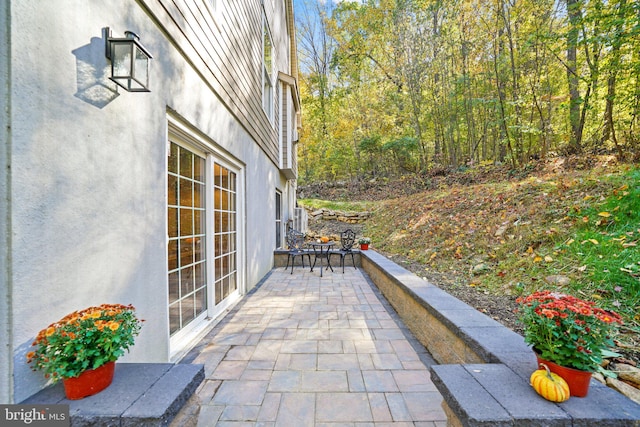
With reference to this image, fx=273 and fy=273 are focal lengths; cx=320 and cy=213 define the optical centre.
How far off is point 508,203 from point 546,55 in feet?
16.5

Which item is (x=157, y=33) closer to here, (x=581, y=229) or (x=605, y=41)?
(x=581, y=229)

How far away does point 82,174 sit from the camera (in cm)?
132

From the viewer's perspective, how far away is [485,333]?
193cm

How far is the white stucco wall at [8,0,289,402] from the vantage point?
105cm

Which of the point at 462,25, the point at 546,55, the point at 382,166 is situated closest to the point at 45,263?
the point at 546,55

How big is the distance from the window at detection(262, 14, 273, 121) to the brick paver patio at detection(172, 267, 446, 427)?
413 cm

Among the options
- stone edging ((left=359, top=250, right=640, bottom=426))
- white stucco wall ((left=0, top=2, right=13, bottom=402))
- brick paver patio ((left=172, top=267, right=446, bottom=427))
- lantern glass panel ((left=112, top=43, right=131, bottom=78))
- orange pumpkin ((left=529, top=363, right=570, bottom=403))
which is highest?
lantern glass panel ((left=112, top=43, right=131, bottom=78))

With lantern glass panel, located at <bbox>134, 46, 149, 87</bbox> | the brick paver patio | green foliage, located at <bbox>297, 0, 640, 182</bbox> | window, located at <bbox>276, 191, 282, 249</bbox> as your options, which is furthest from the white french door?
green foliage, located at <bbox>297, 0, 640, 182</bbox>

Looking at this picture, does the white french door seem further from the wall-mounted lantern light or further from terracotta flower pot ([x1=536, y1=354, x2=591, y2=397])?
terracotta flower pot ([x1=536, y1=354, x2=591, y2=397])

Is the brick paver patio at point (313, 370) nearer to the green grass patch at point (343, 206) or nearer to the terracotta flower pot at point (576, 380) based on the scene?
the terracotta flower pot at point (576, 380)

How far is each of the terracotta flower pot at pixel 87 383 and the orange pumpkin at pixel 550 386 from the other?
1876mm

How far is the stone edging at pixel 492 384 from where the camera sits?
1.10 metres

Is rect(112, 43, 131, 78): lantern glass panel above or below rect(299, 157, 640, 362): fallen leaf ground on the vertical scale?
above

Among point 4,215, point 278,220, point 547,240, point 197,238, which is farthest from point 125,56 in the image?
point 278,220
